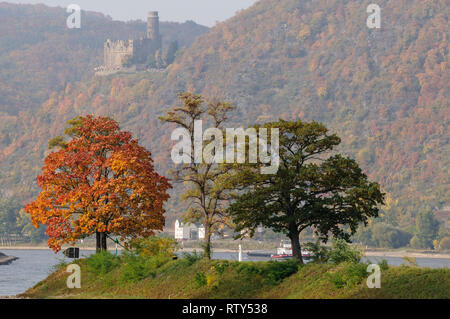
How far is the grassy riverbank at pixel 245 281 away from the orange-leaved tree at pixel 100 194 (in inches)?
116

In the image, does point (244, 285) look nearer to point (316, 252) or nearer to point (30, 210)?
point (316, 252)

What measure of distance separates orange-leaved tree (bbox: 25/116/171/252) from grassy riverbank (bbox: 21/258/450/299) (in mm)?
2944

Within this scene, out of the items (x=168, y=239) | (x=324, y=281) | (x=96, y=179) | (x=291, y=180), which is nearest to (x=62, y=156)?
(x=96, y=179)

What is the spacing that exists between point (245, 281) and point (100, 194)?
55.4ft

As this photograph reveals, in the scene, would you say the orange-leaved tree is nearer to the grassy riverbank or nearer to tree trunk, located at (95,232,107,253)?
tree trunk, located at (95,232,107,253)

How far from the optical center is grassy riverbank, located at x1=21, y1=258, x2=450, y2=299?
31734 mm

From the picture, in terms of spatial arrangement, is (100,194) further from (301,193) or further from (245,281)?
(245,281)

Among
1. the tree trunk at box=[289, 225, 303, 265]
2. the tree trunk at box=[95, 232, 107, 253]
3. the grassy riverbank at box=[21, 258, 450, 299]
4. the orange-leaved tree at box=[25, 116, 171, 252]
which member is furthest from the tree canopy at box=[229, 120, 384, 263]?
the tree trunk at box=[95, 232, 107, 253]

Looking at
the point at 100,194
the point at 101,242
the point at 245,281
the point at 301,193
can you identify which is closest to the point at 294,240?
the point at 301,193

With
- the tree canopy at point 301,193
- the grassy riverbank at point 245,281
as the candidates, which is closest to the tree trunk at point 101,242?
the grassy riverbank at point 245,281

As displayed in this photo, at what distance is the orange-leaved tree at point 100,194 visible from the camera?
5138 cm

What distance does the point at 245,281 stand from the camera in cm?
3809

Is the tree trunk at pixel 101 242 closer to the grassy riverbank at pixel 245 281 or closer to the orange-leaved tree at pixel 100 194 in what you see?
the orange-leaved tree at pixel 100 194

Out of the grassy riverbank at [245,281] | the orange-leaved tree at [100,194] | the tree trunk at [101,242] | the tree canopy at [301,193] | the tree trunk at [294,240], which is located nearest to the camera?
the grassy riverbank at [245,281]
